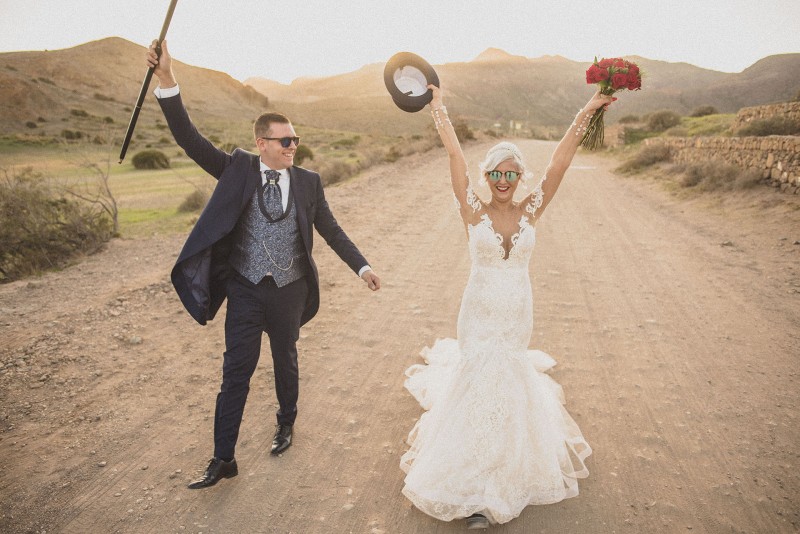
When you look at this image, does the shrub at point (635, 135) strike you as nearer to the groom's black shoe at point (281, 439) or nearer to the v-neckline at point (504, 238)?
the v-neckline at point (504, 238)

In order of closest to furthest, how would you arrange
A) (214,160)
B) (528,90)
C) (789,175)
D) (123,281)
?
1. (214,160)
2. (123,281)
3. (789,175)
4. (528,90)

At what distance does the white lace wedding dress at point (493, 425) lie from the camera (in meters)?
2.93

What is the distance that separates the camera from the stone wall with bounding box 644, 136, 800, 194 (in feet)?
35.5

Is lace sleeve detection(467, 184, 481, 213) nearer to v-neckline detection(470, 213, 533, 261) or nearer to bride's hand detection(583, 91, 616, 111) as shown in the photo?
v-neckline detection(470, 213, 533, 261)

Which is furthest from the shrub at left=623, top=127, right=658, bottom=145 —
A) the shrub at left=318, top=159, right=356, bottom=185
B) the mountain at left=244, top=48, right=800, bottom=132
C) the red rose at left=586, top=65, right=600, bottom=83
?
the red rose at left=586, top=65, right=600, bottom=83

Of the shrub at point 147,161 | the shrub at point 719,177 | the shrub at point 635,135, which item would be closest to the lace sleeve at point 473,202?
the shrub at point 719,177

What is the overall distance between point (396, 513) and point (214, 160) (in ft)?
8.66

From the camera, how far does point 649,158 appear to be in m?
18.0

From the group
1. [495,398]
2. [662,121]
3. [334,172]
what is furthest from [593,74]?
[662,121]

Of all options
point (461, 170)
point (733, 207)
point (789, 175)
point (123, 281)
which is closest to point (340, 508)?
point (461, 170)

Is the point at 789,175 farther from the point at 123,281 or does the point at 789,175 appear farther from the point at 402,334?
the point at 123,281

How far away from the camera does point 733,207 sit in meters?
10.8

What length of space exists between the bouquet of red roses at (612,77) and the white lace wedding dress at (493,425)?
0.95 meters

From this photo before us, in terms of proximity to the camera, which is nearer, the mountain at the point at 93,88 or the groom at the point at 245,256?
the groom at the point at 245,256
